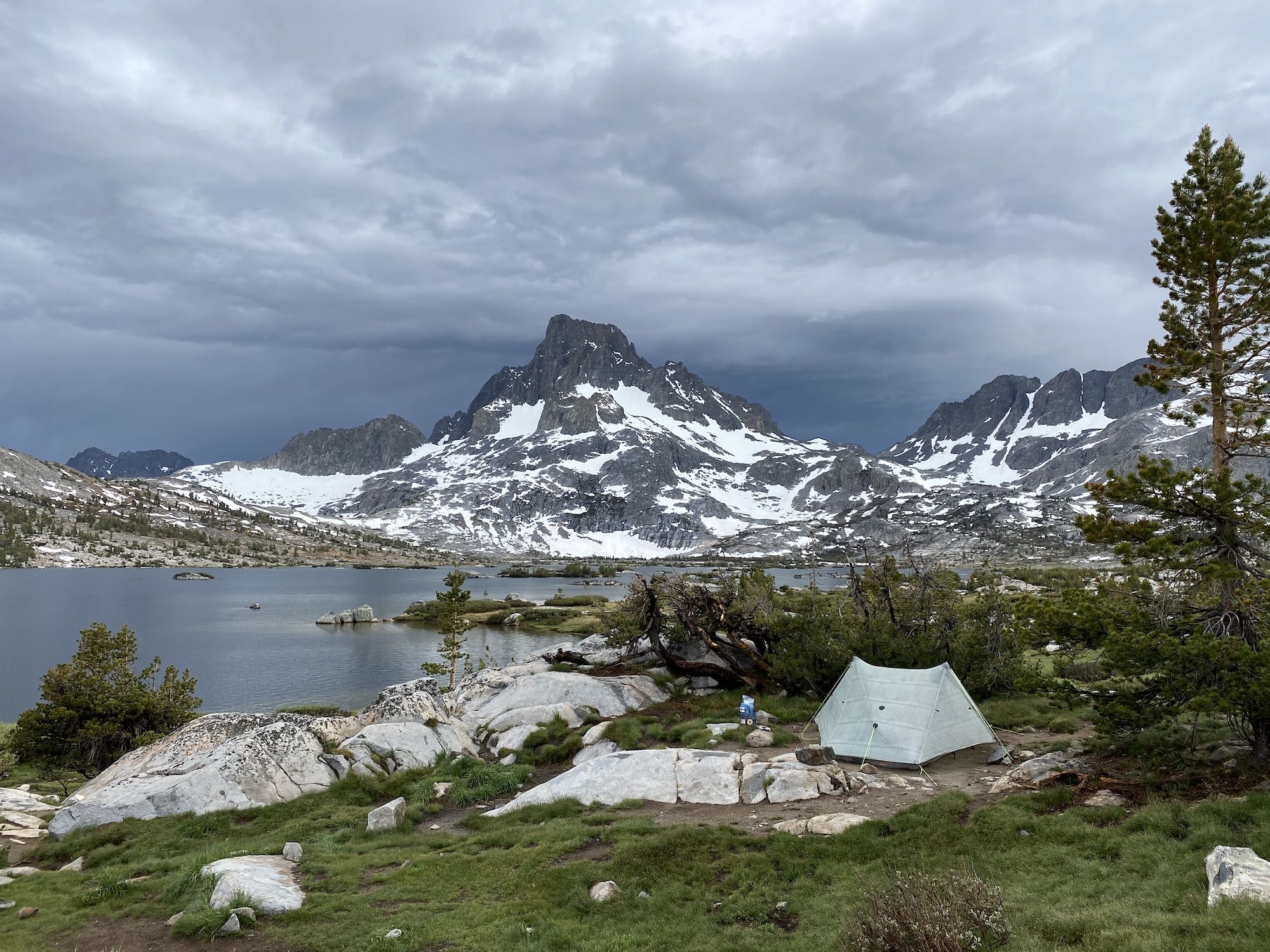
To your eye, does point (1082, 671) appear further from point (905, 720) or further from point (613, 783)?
Result: point (613, 783)

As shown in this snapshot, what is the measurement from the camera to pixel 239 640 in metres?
89.6

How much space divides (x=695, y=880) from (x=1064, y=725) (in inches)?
776

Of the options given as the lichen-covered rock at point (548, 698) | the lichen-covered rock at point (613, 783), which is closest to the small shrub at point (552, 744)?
the lichen-covered rock at point (548, 698)

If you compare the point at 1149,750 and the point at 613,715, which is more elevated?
the point at 1149,750

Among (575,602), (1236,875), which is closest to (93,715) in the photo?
(1236,875)

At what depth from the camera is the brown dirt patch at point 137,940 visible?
1270 centimetres

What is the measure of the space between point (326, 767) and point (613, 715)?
12.7 metres

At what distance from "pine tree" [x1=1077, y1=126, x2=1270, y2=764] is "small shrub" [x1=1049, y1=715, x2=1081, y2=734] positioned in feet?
23.5

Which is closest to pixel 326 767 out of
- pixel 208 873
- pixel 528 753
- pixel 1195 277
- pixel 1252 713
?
pixel 528 753

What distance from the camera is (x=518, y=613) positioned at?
387 feet

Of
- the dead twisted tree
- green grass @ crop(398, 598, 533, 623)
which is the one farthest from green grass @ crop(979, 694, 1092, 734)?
green grass @ crop(398, 598, 533, 623)

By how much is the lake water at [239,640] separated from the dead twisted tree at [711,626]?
1341 inches

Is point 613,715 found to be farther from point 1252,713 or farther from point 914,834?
point 1252,713

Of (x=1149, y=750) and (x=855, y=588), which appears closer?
(x=1149, y=750)
